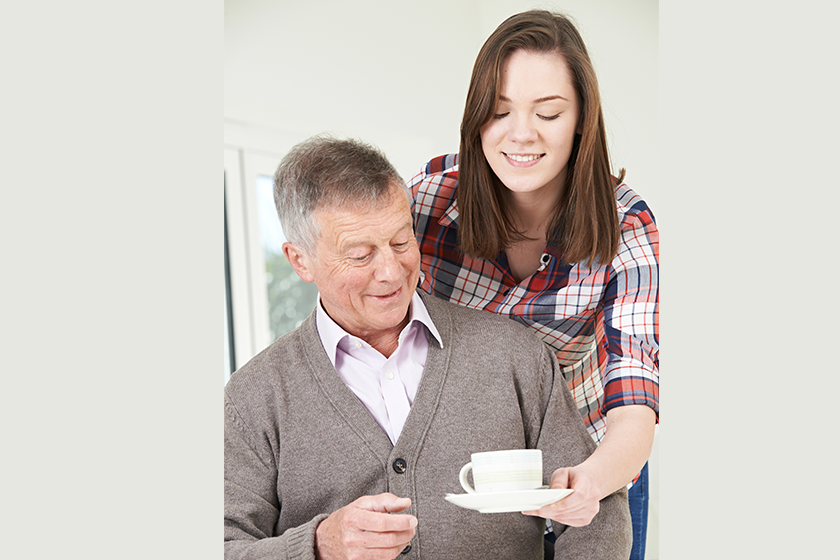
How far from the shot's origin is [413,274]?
59.2 inches

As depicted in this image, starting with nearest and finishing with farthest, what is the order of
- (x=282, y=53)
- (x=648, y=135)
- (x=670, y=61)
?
1. (x=670, y=61)
2. (x=648, y=135)
3. (x=282, y=53)

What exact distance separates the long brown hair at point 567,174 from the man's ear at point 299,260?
1.24 ft

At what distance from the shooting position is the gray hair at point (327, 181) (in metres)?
1.43

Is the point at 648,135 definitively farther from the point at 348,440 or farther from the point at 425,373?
the point at 348,440

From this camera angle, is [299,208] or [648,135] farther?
[648,135]

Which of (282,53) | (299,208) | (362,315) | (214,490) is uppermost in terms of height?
(282,53)

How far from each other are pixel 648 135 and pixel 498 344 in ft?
2.22

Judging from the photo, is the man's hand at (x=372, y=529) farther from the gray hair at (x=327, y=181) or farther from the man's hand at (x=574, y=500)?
the gray hair at (x=327, y=181)

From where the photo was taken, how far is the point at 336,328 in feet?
4.98

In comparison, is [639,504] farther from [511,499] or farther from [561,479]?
[511,499]

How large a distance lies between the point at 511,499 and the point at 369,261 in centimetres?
59

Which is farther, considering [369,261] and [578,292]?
[578,292]

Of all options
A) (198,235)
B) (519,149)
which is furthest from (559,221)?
(198,235)

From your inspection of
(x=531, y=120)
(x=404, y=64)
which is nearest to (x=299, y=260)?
(x=531, y=120)
